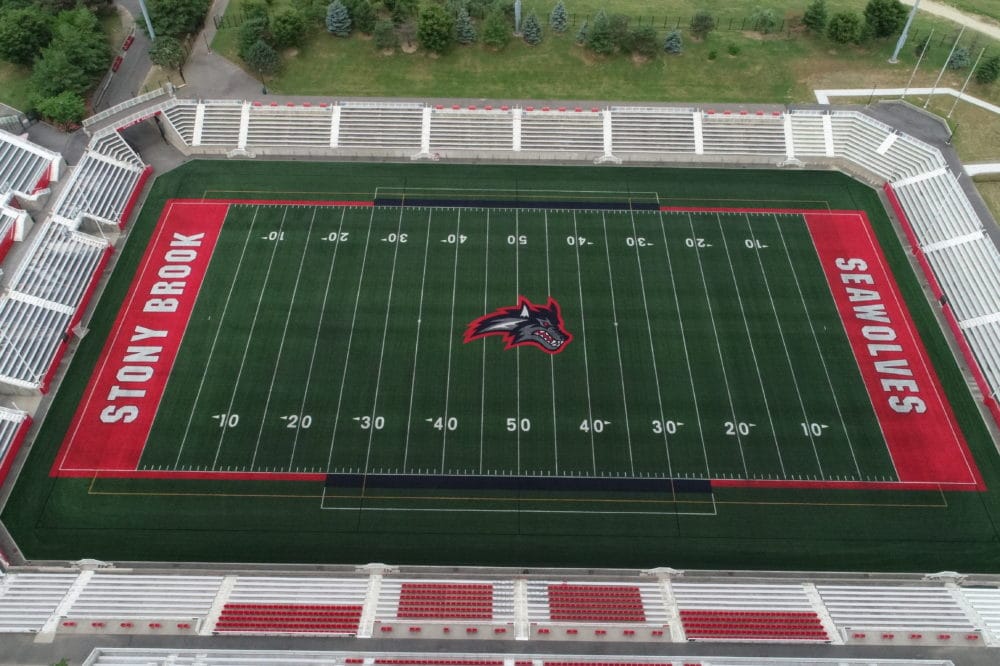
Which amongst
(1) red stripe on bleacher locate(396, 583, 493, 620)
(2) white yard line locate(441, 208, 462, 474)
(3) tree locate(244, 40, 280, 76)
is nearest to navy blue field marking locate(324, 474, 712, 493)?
(2) white yard line locate(441, 208, 462, 474)

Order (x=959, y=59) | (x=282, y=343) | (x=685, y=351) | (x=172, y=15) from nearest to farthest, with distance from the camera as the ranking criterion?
(x=282, y=343) < (x=685, y=351) < (x=959, y=59) < (x=172, y=15)

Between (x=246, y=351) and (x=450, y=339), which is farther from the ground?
(x=450, y=339)

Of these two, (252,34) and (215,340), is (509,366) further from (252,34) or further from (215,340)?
(252,34)

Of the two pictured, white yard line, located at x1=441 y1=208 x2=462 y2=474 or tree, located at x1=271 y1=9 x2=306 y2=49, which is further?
tree, located at x1=271 y1=9 x2=306 y2=49

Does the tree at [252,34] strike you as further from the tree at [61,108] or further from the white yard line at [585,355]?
the white yard line at [585,355]

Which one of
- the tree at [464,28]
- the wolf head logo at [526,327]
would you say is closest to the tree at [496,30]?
the tree at [464,28]

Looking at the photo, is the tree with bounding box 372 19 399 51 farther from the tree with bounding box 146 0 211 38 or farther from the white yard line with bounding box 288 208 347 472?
the white yard line with bounding box 288 208 347 472

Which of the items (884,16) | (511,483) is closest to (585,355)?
(511,483)
